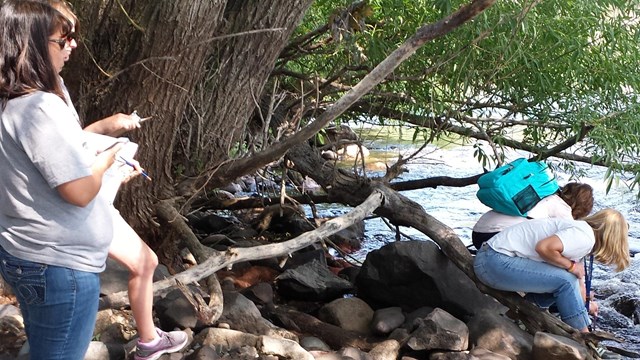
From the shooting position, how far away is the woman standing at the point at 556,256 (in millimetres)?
4297

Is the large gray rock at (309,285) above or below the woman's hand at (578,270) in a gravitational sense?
below

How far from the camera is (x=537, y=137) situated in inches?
227

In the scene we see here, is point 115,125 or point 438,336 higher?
point 115,125

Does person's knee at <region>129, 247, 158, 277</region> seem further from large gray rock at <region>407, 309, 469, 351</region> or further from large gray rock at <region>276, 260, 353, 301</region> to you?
large gray rock at <region>276, 260, 353, 301</region>

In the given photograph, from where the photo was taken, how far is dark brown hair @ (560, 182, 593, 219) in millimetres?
4715

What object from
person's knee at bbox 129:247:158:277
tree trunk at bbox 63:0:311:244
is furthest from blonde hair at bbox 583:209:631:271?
person's knee at bbox 129:247:158:277

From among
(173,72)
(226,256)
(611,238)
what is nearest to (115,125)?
(226,256)

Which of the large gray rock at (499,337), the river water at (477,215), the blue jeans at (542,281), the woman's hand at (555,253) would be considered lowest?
the river water at (477,215)

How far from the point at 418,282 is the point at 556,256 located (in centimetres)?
106

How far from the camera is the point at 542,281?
14.4 feet

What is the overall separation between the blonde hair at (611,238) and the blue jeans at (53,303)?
2989 millimetres

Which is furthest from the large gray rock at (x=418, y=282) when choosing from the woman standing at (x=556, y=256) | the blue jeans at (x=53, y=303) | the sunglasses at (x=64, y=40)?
the sunglasses at (x=64, y=40)

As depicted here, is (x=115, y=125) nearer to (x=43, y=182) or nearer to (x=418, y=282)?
(x=43, y=182)

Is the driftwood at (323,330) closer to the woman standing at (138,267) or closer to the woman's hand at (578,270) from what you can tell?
the woman's hand at (578,270)
